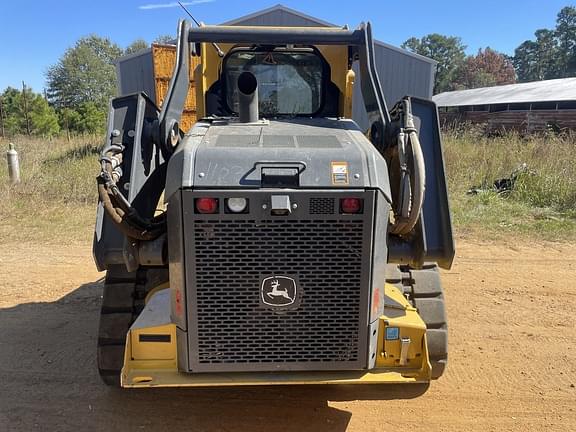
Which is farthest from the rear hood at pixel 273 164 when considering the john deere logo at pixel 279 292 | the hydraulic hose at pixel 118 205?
the john deere logo at pixel 279 292

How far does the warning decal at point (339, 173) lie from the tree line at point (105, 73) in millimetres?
23533

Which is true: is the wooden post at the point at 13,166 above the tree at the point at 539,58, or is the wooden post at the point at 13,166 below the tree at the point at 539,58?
below

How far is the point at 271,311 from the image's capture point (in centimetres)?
273

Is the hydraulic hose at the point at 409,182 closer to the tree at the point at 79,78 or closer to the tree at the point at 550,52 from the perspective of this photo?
the tree at the point at 79,78

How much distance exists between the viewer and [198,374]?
2.82 metres

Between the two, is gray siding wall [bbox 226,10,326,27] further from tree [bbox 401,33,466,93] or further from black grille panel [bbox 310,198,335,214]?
tree [bbox 401,33,466,93]

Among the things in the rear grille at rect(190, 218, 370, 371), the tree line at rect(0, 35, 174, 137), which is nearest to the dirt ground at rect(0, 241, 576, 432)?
the rear grille at rect(190, 218, 370, 371)

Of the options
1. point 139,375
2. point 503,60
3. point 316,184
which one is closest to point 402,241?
point 316,184

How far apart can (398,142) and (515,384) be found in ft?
6.92

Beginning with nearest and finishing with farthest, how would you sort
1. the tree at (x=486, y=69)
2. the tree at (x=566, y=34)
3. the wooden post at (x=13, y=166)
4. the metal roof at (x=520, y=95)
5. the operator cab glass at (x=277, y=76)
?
the operator cab glass at (x=277, y=76), the wooden post at (x=13, y=166), the metal roof at (x=520, y=95), the tree at (x=486, y=69), the tree at (x=566, y=34)

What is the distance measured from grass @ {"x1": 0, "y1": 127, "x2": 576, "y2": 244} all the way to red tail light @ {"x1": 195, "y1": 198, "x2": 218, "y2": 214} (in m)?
5.44

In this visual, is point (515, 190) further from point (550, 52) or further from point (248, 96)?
point (550, 52)

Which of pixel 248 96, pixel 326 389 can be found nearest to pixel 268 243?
pixel 248 96

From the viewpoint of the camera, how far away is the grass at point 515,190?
7.93 metres
